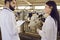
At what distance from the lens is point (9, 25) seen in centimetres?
206

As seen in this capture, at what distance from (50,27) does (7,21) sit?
1.87 feet

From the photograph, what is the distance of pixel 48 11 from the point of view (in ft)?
7.32

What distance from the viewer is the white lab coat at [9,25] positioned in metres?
2.06

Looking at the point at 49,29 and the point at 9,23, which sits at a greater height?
→ the point at 9,23

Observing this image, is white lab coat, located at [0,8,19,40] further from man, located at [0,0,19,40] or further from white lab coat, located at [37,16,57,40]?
white lab coat, located at [37,16,57,40]

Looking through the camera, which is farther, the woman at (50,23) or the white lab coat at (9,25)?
the woman at (50,23)

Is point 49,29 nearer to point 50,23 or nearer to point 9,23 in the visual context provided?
point 50,23

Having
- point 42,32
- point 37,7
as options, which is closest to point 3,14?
point 42,32

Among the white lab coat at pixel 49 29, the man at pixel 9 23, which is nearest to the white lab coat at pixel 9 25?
the man at pixel 9 23

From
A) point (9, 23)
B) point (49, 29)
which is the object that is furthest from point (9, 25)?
point (49, 29)

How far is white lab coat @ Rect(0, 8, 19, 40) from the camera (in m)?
2.06

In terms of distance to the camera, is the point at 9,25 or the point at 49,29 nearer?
the point at 9,25

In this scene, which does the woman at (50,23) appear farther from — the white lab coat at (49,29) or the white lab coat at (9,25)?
→ the white lab coat at (9,25)

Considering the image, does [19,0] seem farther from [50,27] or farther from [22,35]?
[50,27]
